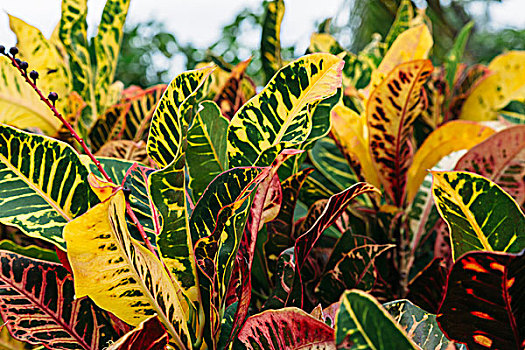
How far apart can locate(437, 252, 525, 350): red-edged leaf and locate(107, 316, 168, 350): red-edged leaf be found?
0.24m

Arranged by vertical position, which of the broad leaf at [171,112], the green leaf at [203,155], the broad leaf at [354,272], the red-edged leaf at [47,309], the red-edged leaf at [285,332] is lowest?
the broad leaf at [354,272]

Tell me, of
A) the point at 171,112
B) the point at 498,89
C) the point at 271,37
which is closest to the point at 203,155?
the point at 171,112

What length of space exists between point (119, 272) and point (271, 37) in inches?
28.2

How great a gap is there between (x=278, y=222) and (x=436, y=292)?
0.22 meters

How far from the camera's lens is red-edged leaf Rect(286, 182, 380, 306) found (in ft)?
1.60

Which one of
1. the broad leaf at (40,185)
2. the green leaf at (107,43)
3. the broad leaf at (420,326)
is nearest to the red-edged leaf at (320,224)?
the broad leaf at (420,326)

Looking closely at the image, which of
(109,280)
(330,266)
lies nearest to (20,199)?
(109,280)

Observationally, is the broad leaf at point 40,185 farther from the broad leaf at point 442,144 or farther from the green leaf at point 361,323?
the broad leaf at point 442,144

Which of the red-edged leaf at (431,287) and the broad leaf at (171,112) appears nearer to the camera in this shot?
the broad leaf at (171,112)

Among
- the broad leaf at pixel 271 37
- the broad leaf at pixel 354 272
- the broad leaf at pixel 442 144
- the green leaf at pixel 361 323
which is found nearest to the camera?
the green leaf at pixel 361 323

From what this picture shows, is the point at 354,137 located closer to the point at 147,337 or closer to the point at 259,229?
the point at 259,229

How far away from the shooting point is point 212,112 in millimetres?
570

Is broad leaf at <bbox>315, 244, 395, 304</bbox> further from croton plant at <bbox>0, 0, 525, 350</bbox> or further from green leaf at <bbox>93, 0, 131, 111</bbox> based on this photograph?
green leaf at <bbox>93, 0, 131, 111</bbox>

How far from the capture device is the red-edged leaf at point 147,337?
0.38 metres
